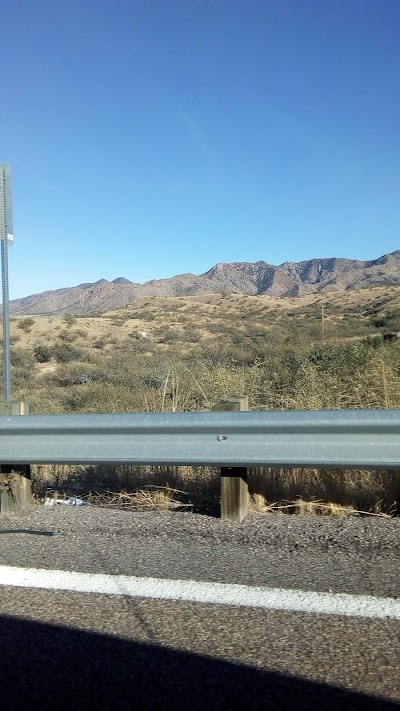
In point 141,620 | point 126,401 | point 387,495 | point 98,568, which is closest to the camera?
point 141,620

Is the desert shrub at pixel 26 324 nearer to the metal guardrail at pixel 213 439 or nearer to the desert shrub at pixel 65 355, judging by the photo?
the desert shrub at pixel 65 355

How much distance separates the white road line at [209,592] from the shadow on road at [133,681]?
0.60 meters

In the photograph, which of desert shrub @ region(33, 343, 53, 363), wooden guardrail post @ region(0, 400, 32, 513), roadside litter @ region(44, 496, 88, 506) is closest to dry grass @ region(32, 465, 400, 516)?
roadside litter @ region(44, 496, 88, 506)

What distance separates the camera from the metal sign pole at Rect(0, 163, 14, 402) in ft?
21.4

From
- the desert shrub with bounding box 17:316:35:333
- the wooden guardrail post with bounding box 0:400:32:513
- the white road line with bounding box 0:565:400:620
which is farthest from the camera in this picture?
the desert shrub with bounding box 17:316:35:333

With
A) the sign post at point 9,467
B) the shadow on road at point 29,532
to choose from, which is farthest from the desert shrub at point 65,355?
the shadow on road at point 29,532

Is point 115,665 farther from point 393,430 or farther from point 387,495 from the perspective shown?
point 387,495

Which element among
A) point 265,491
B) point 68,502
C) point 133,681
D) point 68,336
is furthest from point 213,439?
point 68,336

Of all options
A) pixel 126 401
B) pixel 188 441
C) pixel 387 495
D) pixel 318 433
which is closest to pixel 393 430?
pixel 318 433

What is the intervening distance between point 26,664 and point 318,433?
2.49 metres

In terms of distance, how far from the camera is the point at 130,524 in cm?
519

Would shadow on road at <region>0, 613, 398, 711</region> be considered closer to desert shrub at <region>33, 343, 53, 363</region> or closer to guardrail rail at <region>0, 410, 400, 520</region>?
guardrail rail at <region>0, 410, 400, 520</region>

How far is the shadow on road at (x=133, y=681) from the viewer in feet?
9.18

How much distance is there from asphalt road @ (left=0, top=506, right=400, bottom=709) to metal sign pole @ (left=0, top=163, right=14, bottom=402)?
1825 mm
